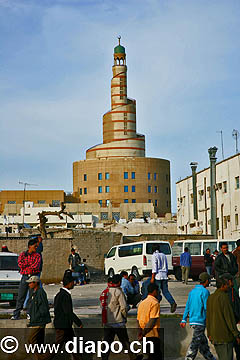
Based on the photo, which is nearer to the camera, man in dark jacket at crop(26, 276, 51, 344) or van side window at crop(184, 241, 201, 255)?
man in dark jacket at crop(26, 276, 51, 344)

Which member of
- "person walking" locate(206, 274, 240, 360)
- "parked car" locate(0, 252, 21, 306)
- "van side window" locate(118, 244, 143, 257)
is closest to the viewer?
"person walking" locate(206, 274, 240, 360)

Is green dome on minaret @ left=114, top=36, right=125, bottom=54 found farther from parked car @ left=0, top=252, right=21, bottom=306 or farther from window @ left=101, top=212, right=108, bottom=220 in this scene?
parked car @ left=0, top=252, right=21, bottom=306

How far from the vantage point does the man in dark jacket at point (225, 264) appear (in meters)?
12.5

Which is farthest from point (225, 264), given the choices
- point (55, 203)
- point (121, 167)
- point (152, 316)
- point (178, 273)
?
point (55, 203)

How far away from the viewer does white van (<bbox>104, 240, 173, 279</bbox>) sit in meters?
26.1

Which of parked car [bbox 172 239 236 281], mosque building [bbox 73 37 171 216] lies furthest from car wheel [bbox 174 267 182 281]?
mosque building [bbox 73 37 171 216]

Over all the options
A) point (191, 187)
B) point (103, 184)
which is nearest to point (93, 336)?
point (191, 187)

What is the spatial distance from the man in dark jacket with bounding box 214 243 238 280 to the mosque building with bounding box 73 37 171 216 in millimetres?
98499

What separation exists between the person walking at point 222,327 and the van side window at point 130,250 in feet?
58.1

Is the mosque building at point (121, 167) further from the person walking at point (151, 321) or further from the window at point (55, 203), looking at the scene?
the person walking at point (151, 321)

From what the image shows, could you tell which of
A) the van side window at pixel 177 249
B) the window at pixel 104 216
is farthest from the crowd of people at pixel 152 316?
the window at pixel 104 216

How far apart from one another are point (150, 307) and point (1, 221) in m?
94.2

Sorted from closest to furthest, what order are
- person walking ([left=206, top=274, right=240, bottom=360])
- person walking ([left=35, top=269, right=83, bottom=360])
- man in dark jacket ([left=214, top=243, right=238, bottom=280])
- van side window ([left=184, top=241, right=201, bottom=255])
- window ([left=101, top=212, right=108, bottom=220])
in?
person walking ([left=206, top=274, right=240, bottom=360]), person walking ([left=35, top=269, right=83, bottom=360]), man in dark jacket ([left=214, top=243, right=238, bottom=280]), van side window ([left=184, top=241, right=201, bottom=255]), window ([left=101, top=212, right=108, bottom=220])

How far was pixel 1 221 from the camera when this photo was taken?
10125 centimetres
